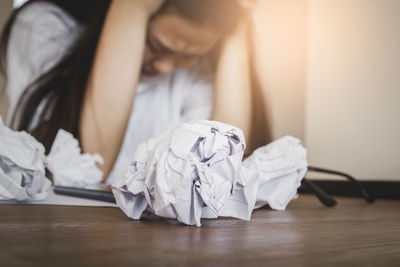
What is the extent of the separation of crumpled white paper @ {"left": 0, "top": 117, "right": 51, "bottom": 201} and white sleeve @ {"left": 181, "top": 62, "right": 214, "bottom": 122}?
4.05 ft

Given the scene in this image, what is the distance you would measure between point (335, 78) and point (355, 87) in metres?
0.15

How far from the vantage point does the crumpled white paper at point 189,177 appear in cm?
81

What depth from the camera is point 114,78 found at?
239cm

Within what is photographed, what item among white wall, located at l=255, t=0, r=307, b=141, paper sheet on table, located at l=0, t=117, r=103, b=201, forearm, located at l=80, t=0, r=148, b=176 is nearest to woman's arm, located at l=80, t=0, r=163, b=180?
forearm, located at l=80, t=0, r=148, b=176

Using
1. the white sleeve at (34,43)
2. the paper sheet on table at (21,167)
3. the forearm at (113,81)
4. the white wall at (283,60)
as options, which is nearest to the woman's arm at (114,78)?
the forearm at (113,81)

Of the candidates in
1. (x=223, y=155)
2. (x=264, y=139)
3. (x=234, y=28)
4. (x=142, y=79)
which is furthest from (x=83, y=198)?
(x=234, y=28)

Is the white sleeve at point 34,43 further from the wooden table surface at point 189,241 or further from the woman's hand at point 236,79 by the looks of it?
the wooden table surface at point 189,241

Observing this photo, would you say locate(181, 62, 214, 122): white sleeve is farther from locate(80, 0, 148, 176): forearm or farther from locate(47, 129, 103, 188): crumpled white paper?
locate(47, 129, 103, 188): crumpled white paper

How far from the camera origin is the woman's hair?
91.7 inches

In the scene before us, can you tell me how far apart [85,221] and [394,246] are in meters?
0.61

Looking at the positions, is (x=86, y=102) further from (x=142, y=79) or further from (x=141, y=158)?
(x=141, y=158)

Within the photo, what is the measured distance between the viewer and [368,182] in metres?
2.06

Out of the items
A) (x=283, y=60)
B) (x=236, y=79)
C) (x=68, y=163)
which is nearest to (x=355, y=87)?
(x=283, y=60)

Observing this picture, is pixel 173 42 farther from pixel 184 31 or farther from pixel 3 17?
pixel 3 17
